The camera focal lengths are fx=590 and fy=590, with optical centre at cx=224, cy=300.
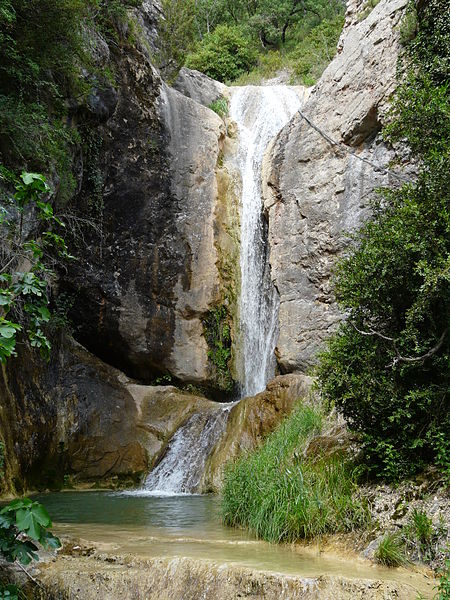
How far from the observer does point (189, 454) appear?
11898mm

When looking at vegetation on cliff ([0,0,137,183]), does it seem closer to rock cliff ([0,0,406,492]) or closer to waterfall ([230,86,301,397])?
rock cliff ([0,0,406,492])

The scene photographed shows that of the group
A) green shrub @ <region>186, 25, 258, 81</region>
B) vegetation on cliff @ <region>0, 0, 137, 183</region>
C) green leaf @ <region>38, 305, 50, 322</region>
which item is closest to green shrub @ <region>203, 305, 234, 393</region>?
vegetation on cliff @ <region>0, 0, 137, 183</region>

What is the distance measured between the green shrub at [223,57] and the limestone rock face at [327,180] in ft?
45.3

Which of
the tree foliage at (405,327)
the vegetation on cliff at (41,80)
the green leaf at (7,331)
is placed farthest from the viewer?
the vegetation on cliff at (41,80)

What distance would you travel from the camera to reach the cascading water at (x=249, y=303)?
1170 centimetres

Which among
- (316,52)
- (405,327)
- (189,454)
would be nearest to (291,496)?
(405,327)

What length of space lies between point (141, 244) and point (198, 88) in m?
8.25

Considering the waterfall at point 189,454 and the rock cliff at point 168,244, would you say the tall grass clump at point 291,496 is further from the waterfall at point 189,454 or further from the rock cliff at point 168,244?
the rock cliff at point 168,244

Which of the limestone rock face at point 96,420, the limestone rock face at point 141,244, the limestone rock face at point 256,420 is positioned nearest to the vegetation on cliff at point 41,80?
the limestone rock face at point 141,244

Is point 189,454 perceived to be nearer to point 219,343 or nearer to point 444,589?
point 219,343

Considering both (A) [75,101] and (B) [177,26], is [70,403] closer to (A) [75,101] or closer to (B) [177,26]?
(A) [75,101]

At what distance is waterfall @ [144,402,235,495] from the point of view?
11211 mm

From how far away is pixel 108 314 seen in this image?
14.5m

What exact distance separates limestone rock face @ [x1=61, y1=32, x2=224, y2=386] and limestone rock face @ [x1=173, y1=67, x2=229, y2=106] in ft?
14.5
